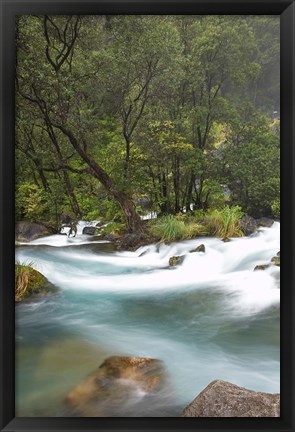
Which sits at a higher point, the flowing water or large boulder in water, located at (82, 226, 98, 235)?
large boulder in water, located at (82, 226, 98, 235)

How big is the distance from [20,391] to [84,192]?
1.00 metres

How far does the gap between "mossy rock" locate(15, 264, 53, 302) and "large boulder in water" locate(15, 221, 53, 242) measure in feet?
0.45

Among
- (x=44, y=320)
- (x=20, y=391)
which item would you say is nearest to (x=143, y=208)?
(x=44, y=320)

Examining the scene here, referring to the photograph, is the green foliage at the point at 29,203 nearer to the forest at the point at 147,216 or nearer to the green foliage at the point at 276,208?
the forest at the point at 147,216

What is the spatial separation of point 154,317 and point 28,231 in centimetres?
75

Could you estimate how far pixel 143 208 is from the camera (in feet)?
6.57

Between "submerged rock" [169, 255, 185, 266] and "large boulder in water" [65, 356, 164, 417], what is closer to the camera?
"large boulder in water" [65, 356, 164, 417]

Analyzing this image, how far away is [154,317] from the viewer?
1.93m

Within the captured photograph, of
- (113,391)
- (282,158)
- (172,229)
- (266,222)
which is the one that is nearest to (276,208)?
(266,222)

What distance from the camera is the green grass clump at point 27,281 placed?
192 centimetres

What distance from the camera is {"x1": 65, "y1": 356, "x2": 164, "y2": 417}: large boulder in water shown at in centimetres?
182

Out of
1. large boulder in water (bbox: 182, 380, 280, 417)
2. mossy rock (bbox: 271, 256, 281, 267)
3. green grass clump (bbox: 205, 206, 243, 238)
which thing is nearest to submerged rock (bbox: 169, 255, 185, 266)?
green grass clump (bbox: 205, 206, 243, 238)

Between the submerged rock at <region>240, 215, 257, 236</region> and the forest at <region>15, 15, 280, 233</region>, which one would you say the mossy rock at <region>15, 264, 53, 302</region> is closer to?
the forest at <region>15, 15, 280, 233</region>

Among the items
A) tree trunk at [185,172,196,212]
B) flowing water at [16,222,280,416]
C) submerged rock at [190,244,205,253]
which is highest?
tree trunk at [185,172,196,212]
